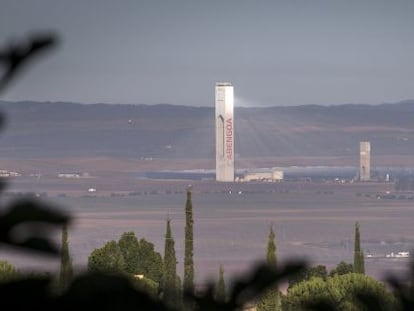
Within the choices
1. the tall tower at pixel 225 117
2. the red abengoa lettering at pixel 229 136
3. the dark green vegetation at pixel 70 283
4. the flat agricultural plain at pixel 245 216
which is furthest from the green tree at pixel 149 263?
the red abengoa lettering at pixel 229 136

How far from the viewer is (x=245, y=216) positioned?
14950cm

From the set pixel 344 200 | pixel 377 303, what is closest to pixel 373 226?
pixel 344 200

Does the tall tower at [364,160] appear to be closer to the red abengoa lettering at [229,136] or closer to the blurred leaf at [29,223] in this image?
the red abengoa lettering at [229,136]

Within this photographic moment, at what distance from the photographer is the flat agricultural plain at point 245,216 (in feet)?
352

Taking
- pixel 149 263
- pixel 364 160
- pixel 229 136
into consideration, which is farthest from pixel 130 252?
pixel 364 160

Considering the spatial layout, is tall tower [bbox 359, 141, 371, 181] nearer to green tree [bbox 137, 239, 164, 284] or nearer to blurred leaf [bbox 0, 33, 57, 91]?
green tree [bbox 137, 239, 164, 284]

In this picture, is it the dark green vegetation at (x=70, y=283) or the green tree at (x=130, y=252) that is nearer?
the dark green vegetation at (x=70, y=283)

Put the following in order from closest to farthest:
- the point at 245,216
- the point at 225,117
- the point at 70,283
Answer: the point at 70,283 < the point at 245,216 < the point at 225,117

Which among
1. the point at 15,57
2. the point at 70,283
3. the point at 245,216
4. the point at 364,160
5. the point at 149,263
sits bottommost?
the point at 70,283

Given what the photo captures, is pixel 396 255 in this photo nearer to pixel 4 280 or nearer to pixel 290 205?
pixel 290 205

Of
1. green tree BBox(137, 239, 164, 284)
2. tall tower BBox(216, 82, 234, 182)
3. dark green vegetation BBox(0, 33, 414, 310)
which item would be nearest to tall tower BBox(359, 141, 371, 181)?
tall tower BBox(216, 82, 234, 182)

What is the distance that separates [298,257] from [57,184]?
180 meters

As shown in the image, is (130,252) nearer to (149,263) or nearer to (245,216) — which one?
(149,263)

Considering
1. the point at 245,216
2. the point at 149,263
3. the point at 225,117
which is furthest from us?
the point at 225,117
